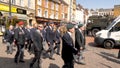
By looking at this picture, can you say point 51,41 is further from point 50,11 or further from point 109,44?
point 50,11

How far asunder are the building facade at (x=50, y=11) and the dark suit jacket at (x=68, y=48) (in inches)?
1289

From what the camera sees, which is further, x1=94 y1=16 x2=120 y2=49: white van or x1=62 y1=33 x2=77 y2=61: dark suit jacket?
x1=94 y1=16 x2=120 y2=49: white van

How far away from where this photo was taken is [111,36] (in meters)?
15.6

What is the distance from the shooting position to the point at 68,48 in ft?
20.9

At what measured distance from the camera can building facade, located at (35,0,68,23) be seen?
40.1 m

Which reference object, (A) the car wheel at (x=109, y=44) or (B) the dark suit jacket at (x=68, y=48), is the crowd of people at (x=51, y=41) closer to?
(B) the dark suit jacket at (x=68, y=48)

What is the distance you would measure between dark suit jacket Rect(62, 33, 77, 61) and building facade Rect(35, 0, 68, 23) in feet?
107

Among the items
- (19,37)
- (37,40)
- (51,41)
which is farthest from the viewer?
(51,41)

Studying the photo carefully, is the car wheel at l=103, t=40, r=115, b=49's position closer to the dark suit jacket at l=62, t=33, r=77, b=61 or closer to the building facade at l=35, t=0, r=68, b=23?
the dark suit jacket at l=62, t=33, r=77, b=61

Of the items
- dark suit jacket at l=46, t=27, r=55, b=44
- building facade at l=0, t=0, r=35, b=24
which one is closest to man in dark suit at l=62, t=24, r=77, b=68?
dark suit jacket at l=46, t=27, r=55, b=44

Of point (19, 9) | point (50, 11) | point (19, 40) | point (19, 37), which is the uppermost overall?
point (50, 11)

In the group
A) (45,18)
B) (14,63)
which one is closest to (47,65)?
(14,63)

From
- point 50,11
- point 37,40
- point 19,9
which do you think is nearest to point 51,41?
point 37,40

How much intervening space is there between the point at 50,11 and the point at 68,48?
39787 millimetres
